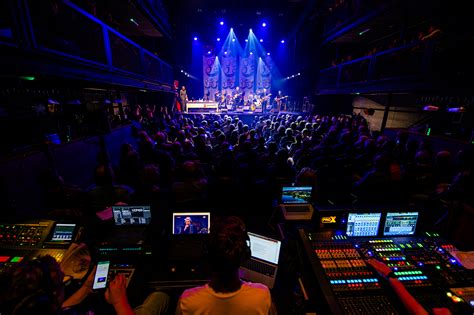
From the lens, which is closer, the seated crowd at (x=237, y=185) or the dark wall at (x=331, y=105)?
→ the seated crowd at (x=237, y=185)

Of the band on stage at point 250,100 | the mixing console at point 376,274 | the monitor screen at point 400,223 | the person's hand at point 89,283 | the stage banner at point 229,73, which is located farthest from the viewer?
the stage banner at point 229,73

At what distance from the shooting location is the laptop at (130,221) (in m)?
2.32

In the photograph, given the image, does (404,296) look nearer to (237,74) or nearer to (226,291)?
(226,291)

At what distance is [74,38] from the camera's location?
172 inches

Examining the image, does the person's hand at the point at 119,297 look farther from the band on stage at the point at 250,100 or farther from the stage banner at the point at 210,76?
the stage banner at the point at 210,76

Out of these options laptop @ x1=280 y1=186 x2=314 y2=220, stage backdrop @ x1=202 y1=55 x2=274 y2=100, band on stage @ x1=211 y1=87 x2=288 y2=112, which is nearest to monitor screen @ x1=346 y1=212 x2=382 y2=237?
laptop @ x1=280 y1=186 x2=314 y2=220

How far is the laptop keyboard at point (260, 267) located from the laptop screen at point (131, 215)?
4.28ft

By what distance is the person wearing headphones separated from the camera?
1.28 meters

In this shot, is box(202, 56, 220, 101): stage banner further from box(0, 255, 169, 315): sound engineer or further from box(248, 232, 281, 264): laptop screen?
box(0, 255, 169, 315): sound engineer

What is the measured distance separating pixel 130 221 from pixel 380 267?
2.66 metres

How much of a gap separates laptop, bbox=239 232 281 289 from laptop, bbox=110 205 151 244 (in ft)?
4.05

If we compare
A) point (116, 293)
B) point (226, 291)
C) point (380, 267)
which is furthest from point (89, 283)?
point (380, 267)

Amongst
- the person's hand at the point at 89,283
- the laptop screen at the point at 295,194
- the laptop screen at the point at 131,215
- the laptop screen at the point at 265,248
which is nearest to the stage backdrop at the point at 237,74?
the laptop screen at the point at 295,194

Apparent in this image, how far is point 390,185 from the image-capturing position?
395 cm
